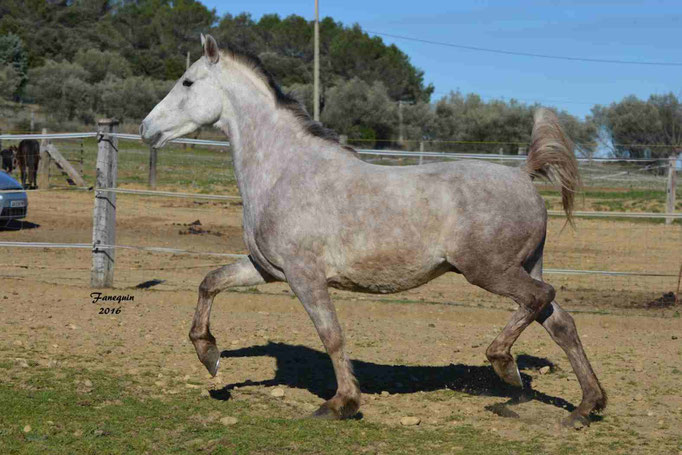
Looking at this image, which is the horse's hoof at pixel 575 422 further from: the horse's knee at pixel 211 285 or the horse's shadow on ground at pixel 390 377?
the horse's knee at pixel 211 285

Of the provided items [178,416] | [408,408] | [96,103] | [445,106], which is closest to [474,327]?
[408,408]

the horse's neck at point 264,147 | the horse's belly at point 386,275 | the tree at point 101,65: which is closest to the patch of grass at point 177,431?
the horse's belly at point 386,275

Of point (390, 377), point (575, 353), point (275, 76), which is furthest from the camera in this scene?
point (275, 76)

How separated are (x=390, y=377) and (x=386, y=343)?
106cm

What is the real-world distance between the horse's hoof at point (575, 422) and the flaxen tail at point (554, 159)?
137cm

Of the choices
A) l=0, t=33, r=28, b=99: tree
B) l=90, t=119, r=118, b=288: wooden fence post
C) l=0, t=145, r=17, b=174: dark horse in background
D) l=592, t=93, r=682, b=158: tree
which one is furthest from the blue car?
l=0, t=33, r=28, b=99: tree

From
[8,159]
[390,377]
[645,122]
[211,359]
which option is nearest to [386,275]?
[211,359]

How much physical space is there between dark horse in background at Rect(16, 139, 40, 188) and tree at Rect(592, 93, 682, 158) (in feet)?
79.1

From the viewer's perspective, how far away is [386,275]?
16.2 feet

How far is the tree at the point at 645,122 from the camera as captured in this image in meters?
35.0

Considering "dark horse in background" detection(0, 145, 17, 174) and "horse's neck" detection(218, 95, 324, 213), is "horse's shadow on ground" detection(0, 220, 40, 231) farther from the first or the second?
"horse's neck" detection(218, 95, 324, 213)

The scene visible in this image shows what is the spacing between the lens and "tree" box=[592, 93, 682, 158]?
34969mm

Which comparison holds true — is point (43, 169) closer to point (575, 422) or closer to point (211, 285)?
point (211, 285)

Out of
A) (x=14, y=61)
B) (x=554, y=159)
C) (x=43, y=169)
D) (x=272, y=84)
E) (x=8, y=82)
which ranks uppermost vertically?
(x=14, y=61)
